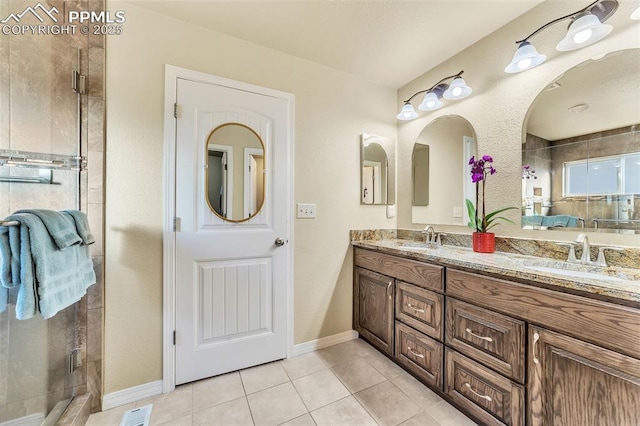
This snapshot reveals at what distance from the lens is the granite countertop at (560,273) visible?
2.97 feet

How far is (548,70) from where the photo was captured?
1.51 m

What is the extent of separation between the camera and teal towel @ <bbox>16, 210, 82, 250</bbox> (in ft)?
3.41

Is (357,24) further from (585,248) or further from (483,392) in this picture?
(483,392)

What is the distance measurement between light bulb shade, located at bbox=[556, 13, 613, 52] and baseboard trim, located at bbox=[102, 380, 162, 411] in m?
3.03

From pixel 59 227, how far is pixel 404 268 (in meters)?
1.85

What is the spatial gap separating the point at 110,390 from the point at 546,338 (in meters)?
2.27

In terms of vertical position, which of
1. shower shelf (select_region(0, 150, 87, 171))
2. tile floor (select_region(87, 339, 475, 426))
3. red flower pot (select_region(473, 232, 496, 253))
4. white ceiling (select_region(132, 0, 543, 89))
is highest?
white ceiling (select_region(132, 0, 543, 89))

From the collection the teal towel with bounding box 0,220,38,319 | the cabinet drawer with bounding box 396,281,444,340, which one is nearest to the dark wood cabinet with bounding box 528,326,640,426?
the cabinet drawer with bounding box 396,281,444,340

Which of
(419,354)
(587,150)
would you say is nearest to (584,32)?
(587,150)

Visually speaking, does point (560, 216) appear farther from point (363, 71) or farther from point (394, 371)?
point (363, 71)

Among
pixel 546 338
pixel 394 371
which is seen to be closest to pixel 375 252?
pixel 394 371

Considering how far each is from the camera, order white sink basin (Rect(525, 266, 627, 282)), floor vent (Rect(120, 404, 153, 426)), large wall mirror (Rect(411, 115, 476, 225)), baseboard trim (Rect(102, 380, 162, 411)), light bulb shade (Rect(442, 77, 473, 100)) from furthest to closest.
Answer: large wall mirror (Rect(411, 115, 476, 225)) → light bulb shade (Rect(442, 77, 473, 100)) → baseboard trim (Rect(102, 380, 162, 411)) → floor vent (Rect(120, 404, 153, 426)) → white sink basin (Rect(525, 266, 627, 282))

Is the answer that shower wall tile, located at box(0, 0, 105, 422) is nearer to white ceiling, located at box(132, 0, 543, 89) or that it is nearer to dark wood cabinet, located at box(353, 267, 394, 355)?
white ceiling, located at box(132, 0, 543, 89)

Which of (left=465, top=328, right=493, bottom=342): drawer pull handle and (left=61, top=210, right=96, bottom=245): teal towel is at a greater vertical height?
(left=61, top=210, right=96, bottom=245): teal towel
